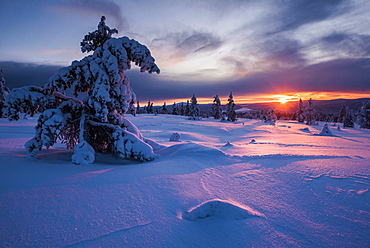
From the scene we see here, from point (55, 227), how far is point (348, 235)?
3275 mm

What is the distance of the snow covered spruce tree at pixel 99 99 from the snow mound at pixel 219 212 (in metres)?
3.23

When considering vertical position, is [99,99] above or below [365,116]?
above

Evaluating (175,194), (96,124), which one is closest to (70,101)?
(96,124)

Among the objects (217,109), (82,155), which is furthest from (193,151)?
(217,109)

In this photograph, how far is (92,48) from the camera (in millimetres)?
6121

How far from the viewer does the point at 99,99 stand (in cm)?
509

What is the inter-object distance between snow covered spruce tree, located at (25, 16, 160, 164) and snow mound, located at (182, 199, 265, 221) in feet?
10.6

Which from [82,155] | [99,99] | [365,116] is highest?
[99,99]

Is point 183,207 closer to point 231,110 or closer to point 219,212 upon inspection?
point 219,212

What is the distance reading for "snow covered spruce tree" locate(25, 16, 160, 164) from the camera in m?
4.86

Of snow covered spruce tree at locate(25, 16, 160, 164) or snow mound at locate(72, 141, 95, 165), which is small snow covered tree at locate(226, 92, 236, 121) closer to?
snow covered spruce tree at locate(25, 16, 160, 164)

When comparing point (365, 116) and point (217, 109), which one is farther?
point (217, 109)

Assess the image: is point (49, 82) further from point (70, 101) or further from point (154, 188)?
point (154, 188)

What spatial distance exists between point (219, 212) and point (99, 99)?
4.69 m
